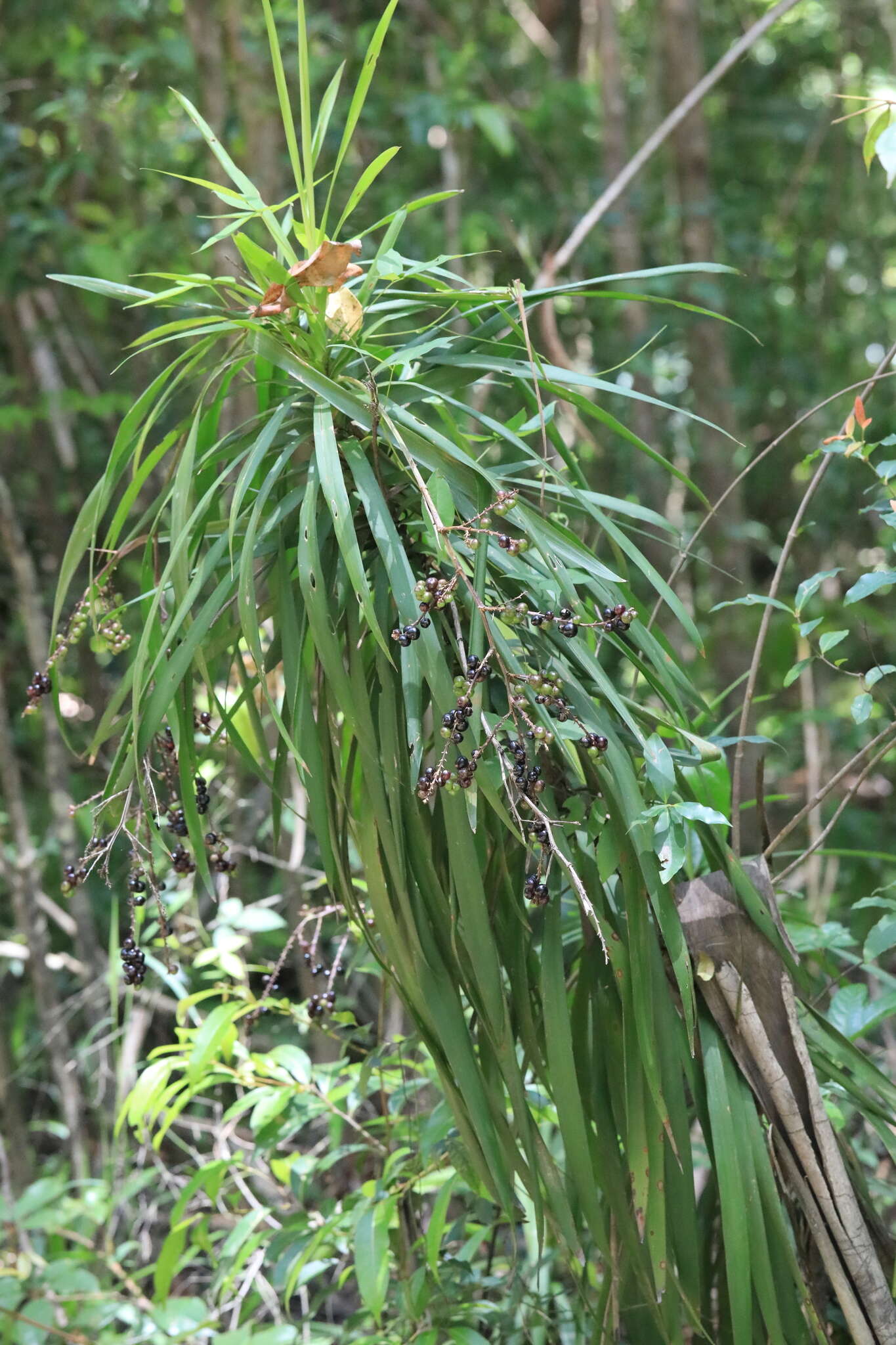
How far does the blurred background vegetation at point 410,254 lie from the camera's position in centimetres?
129

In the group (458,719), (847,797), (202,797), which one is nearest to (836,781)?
(847,797)

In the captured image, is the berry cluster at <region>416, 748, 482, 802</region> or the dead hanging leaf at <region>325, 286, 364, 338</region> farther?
the dead hanging leaf at <region>325, 286, 364, 338</region>

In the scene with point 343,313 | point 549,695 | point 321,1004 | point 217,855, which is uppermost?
point 343,313

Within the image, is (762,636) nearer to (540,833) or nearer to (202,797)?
(540,833)

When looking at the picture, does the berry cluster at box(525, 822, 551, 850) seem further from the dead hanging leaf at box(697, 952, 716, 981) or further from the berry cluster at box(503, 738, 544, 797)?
the dead hanging leaf at box(697, 952, 716, 981)

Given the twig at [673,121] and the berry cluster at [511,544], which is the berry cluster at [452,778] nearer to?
the berry cluster at [511,544]

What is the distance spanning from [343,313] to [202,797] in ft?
1.10

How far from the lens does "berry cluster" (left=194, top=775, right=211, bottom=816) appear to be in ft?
2.51

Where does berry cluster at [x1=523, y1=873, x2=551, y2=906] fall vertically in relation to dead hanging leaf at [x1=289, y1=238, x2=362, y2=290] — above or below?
below

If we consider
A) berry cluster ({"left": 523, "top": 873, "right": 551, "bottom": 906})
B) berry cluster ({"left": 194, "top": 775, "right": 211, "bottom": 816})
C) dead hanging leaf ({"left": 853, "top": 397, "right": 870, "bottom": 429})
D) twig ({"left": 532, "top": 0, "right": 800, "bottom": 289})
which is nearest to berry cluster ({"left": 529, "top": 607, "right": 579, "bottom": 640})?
berry cluster ({"left": 523, "top": 873, "right": 551, "bottom": 906})

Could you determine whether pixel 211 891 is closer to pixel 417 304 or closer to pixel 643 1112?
pixel 643 1112

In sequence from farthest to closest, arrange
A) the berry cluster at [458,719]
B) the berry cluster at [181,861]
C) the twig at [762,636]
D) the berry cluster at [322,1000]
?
the berry cluster at [322,1000] < the twig at [762,636] < the berry cluster at [181,861] < the berry cluster at [458,719]

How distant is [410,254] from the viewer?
257cm

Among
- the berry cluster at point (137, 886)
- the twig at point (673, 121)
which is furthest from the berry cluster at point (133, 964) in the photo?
the twig at point (673, 121)
